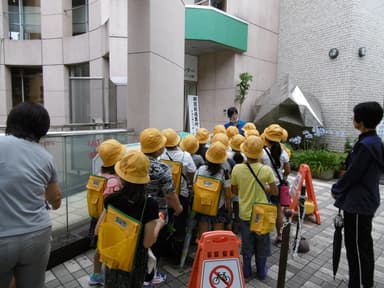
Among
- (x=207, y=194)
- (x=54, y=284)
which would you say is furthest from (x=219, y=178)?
(x=54, y=284)

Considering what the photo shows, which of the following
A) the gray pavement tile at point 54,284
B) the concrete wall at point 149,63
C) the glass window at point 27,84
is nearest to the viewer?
the gray pavement tile at point 54,284

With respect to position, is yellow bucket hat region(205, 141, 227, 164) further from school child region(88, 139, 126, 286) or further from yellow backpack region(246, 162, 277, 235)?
school child region(88, 139, 126, 286)

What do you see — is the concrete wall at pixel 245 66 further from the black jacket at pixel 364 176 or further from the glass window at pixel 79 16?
the black jacket at pixel 364 176

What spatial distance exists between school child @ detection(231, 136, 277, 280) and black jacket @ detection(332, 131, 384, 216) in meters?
0.69

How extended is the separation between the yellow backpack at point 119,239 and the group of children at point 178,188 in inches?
2.2

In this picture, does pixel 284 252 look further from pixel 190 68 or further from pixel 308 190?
pixel 190 68

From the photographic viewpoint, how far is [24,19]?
1215 centimetres

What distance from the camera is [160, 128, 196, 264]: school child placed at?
301 cm

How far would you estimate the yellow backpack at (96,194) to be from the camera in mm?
2525

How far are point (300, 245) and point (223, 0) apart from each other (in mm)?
10646

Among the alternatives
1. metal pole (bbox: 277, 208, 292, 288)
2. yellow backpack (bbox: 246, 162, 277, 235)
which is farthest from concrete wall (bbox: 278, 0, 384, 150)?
metal pole (bbox: 277, 208, 292, 288)

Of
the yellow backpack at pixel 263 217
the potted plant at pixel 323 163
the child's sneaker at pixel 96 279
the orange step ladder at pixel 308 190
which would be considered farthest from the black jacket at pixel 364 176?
the potted plant at pixel 323 163

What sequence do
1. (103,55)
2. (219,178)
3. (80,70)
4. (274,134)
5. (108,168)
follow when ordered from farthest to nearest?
(80,70) → (103,55) → (274,134) → (219,178) → (108,168)

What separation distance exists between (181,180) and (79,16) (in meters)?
11.6
